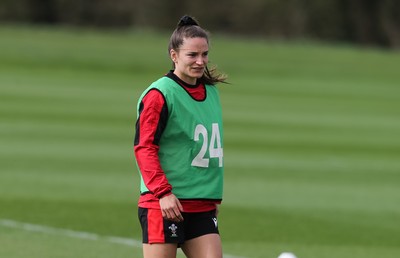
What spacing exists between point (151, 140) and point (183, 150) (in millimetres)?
266

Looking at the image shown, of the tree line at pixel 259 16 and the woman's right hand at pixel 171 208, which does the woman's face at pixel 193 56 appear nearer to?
the woman's right hand at pixel 171 208

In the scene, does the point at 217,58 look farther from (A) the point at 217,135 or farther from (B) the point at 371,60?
(A) the point at 217,135

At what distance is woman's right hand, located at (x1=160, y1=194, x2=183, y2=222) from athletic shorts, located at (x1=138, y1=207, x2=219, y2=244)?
0.16 meters

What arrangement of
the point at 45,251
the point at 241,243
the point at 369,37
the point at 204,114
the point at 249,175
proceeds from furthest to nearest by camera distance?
the point at 369,37, the point at 249,175, the point at 241,243, the point at 45,251, the point at 204,114

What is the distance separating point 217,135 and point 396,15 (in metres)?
65.1

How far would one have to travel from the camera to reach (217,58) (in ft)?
167

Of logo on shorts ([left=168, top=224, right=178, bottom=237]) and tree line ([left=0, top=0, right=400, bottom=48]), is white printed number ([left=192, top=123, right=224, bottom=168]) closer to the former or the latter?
Answer: logo on shorts ([left=168, top=224, right=178, bottom=237])

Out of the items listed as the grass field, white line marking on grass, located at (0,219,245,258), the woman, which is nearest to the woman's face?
the woman

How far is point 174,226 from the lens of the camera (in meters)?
8.74

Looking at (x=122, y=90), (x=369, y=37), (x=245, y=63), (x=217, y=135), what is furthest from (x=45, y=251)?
(x=369, y=37)

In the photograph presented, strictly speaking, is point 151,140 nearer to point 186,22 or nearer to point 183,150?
point 183,150

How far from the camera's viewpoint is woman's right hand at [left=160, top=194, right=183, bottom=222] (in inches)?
336

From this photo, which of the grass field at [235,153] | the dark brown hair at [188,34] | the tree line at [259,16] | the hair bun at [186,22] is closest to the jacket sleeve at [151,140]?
the dark brown hair at [188,34]

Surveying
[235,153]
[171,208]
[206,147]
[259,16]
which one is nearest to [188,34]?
[206,147]
